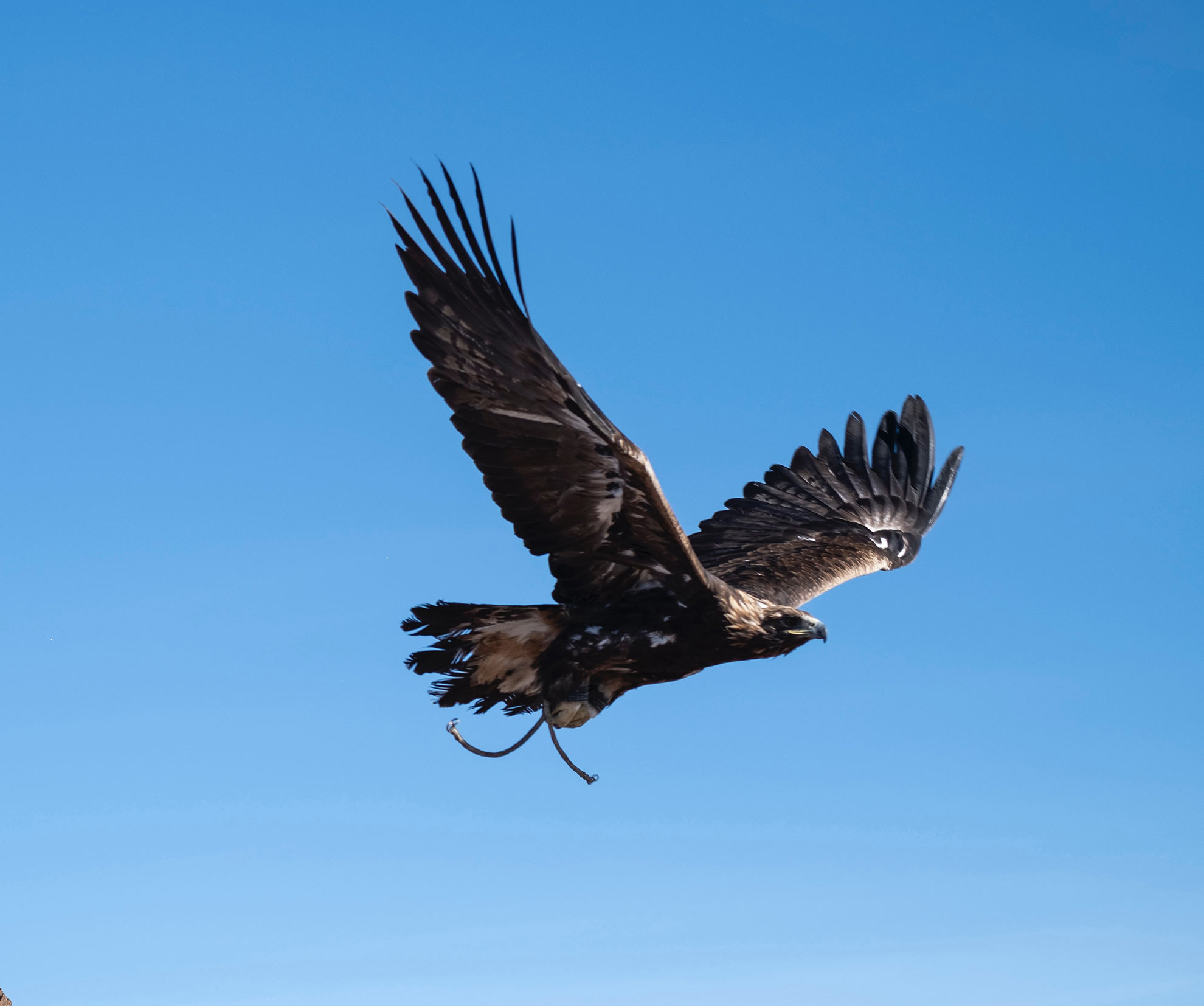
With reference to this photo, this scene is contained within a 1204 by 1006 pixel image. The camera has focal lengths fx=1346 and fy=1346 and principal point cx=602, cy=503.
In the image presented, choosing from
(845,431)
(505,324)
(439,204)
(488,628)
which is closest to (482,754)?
(488,628)

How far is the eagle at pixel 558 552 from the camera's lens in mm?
6746

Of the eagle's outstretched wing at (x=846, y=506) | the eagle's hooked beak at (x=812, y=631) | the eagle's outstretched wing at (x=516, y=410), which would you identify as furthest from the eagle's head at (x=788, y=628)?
the eagle's outstretched wing at (x=846, y=506)

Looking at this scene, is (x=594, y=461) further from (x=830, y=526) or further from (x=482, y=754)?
(x=830, y=526)

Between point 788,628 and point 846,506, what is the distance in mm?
4204

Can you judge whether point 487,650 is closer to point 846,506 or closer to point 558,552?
point 558,552

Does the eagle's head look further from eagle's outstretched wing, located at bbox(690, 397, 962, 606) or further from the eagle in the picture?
eagle's outstretched wing, located at bbox(690, 397, 962, 606)

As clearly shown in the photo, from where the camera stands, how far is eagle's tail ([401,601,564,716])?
25.2 ft

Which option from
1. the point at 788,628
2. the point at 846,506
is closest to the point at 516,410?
the point at 788,628

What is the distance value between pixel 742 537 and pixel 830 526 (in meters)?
0.88

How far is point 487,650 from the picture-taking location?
7.86 meters

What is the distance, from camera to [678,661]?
786 centimetres

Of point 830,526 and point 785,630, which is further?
point 830,526

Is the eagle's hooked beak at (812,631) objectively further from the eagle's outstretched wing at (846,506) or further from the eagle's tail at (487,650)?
the eagle's outstretched wing at (846,506)

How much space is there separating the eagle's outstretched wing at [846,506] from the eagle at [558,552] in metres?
0.73
